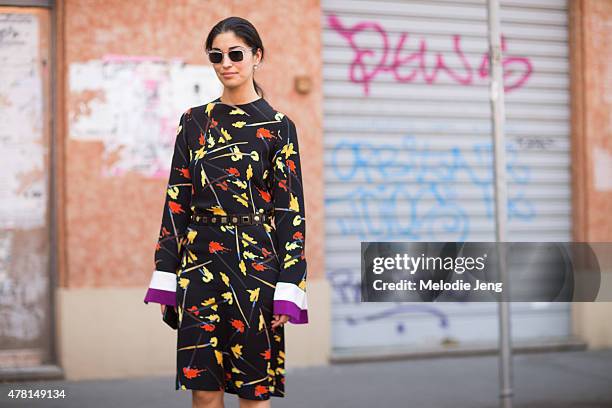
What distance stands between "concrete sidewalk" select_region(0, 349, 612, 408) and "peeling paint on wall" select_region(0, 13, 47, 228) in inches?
53.4

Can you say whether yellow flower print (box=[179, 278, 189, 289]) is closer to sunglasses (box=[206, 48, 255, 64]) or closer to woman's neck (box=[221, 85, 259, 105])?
woman's neck (box=[221, 85, 259, 105])

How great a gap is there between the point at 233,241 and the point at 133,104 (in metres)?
3.53

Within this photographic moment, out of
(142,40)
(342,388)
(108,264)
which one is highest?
(142,40)

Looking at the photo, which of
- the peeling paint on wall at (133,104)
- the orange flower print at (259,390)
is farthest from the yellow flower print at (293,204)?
the peeling paint on wall at (133,104)

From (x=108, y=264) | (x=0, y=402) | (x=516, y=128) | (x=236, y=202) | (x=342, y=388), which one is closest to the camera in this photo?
(x=236, y=202)

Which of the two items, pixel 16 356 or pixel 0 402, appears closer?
pixel 0 402

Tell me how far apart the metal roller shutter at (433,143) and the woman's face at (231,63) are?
3.88 metres

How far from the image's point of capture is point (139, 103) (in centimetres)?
636

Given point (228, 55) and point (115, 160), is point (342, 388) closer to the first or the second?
point (115, 160)

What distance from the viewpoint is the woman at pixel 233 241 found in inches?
123

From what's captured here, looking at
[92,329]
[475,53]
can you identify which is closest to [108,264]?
[92,329]

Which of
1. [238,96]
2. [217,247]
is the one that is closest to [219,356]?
[217,247]

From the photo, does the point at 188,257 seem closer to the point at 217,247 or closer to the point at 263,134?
the point at 217,247

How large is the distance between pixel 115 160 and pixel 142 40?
3.20ft
